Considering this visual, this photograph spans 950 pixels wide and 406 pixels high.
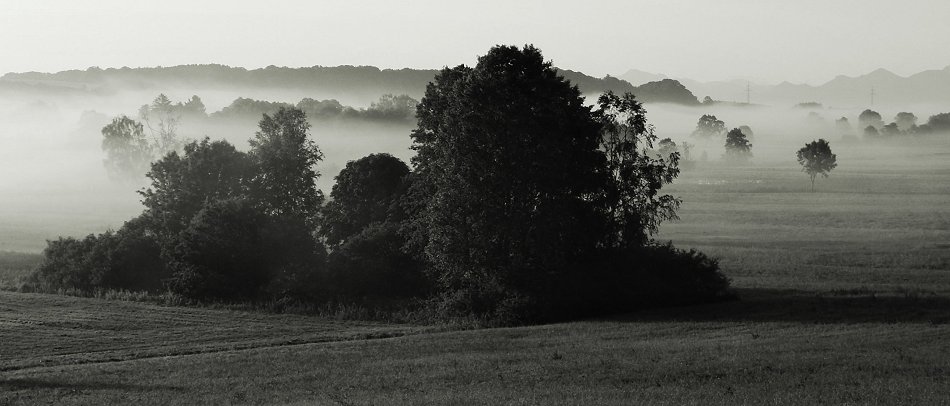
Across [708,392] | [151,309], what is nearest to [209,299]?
[151,309]

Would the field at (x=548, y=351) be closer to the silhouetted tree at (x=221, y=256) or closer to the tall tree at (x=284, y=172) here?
the silhouetted tree at (x=221, y=256)

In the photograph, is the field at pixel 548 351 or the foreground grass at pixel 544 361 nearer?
the foreground grass at pixel 544 361

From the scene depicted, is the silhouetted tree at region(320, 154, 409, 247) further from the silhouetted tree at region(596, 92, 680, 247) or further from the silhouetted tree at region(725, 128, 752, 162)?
the silhouetted tree at region(725, 128, 752, 162)

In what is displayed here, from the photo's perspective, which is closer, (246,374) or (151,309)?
(246,374)

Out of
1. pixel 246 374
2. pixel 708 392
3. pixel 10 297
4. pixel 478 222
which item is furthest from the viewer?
pixel 10 297

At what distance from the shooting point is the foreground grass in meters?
26.6

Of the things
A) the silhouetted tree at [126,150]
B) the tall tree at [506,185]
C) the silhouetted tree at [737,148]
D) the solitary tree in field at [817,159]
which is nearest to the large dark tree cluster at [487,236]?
the tall tree at [506,185]

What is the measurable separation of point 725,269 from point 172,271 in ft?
128

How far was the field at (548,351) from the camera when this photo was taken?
27.1 meters

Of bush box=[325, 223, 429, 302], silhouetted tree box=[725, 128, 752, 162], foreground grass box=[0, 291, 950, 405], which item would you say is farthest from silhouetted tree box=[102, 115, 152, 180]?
foreground grass box=[0, 291, 950, 405]

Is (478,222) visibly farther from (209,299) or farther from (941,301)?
(941,301)

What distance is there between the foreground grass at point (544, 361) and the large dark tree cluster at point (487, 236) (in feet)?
19.1

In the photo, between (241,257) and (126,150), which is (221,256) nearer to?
(241,257)

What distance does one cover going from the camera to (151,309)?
184ft
